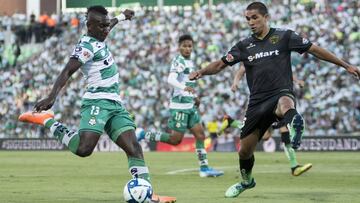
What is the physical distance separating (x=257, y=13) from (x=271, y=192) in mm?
2906

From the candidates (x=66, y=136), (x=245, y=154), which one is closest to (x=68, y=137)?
(x=66, y=136)

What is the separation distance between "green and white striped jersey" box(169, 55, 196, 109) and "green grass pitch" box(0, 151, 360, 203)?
4.86 ft

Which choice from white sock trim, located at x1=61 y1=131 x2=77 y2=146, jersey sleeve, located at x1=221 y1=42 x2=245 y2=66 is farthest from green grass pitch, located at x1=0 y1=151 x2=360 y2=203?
jersey sleeve, located at x1=221 y1=42 x2=245 y2=66

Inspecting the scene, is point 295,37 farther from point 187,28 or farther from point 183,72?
point 187,28

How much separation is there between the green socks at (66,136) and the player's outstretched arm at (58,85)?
3.11ft

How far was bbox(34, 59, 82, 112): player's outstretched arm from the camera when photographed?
400 inches

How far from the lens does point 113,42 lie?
133 ft

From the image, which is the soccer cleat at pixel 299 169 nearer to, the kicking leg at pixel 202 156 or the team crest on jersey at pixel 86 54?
the kicking leg at pixel 202 156

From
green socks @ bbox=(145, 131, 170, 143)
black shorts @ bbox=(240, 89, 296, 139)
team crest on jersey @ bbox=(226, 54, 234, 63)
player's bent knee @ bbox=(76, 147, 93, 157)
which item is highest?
team crest on jersey @ bbox=(226, 54, 234, 63)

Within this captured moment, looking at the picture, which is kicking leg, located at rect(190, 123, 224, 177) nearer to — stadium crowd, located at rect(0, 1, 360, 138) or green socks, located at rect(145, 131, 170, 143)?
green socks, located at rect(145, 131, 170, 143)

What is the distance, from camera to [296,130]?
10836mm

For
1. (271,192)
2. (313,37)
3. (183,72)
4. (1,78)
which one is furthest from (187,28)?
(271,192)

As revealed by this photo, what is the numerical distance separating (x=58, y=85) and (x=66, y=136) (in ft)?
3.69

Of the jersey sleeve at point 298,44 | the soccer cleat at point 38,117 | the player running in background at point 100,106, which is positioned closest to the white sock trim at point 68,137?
the player running in background at point 100,106
